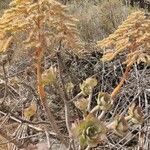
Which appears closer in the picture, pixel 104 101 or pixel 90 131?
pixel 90 131

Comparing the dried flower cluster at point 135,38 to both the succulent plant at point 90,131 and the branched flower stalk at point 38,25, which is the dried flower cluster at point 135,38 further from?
the succulent plant at point 90,131

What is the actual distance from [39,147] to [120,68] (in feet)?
2.57

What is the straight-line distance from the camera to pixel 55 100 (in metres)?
3.19

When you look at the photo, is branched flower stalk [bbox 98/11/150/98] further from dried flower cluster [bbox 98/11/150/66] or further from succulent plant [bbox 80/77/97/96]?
succulent plant [bbox 80/77/97/96]

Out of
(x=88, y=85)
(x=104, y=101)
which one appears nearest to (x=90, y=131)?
(x=104, y=101)

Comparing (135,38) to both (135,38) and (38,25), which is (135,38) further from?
(38,25)

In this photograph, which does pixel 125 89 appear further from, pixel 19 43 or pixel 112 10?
pixel 112 10

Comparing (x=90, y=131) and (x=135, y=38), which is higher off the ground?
(x=135, y=38)

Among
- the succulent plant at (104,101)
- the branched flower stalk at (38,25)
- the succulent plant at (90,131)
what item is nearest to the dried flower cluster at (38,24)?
the branched flower stalk at (38,25)

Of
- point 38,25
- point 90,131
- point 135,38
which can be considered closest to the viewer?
point 90,131

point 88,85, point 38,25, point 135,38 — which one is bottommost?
point 88,85

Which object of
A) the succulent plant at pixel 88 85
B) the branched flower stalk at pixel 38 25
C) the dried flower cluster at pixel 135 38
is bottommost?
the succulent plant at pixel 88 85

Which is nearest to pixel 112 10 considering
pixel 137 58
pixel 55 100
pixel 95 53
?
pixel 95 53

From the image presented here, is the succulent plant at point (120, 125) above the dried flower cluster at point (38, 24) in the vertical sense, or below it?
below
